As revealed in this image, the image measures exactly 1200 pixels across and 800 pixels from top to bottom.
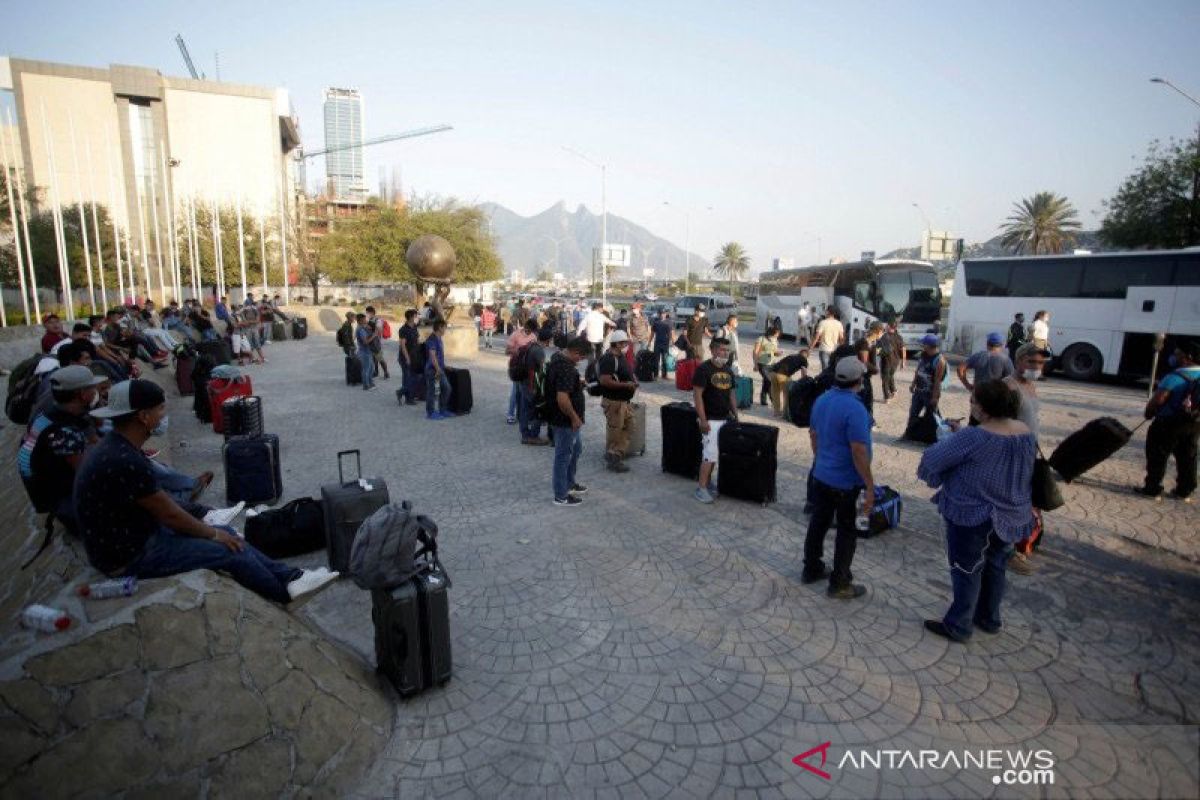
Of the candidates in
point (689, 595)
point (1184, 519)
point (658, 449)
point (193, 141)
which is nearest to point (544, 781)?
point (689, 595)

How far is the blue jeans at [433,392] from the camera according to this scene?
1148 cm

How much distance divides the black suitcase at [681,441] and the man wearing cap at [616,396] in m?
0.58

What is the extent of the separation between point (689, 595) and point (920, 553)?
7.94 ft

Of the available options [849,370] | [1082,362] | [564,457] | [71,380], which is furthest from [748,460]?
[1082,362]

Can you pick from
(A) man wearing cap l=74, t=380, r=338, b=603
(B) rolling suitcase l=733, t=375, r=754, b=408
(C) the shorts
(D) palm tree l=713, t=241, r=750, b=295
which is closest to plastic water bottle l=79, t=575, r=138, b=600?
(A) man wearing cap l=74, t=380, r=338, b=603

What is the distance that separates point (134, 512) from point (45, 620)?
729mm

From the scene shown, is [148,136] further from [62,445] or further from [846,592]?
[846,592]

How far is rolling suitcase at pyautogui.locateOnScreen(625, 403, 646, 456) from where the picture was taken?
28.9ft

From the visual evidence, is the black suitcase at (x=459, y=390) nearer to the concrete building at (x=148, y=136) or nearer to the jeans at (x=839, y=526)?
the jeans at (x=839, y=526)

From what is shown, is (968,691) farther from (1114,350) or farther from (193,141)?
(193,141)

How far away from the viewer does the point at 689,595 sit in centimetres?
499

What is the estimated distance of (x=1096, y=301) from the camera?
17.3 metres

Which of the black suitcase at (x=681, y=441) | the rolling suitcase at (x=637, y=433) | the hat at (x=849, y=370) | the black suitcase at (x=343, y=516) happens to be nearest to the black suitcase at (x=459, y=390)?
the rolling suitcase at (x=637, y=433)

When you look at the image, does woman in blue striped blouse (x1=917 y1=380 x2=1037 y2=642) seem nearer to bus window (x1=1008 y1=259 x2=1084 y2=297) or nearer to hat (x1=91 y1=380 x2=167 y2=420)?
hat (x1=91 y1=380 x2=167 y2=420)
